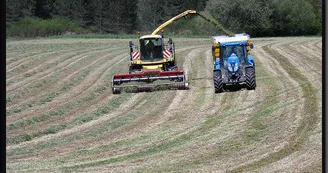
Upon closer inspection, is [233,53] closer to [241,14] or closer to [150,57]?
[150,57]

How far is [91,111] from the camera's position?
15.0 metres

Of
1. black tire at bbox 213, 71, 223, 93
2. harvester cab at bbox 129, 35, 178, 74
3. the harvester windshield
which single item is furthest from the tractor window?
the harvester windshield

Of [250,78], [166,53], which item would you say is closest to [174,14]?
[166,53]

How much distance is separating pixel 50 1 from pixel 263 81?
38.9 meters

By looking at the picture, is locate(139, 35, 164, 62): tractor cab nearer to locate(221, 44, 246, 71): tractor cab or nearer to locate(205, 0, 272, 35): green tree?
locate(221, 44, 246, 71): tractor cab

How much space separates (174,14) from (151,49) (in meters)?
34.5

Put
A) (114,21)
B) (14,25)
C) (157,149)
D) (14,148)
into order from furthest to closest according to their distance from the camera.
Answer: (114,21), (14,25), (14,148), (157,149)

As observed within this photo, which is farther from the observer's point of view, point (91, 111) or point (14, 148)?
point (91, 111)

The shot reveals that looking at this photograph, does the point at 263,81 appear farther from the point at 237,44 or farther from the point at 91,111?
the point at 91,111

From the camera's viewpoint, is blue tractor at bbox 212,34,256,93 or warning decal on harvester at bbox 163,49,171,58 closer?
blue tractor at bbox 212,34,256,93

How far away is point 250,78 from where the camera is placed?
1619 centimetres

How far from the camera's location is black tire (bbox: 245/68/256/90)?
1608 centimetres
